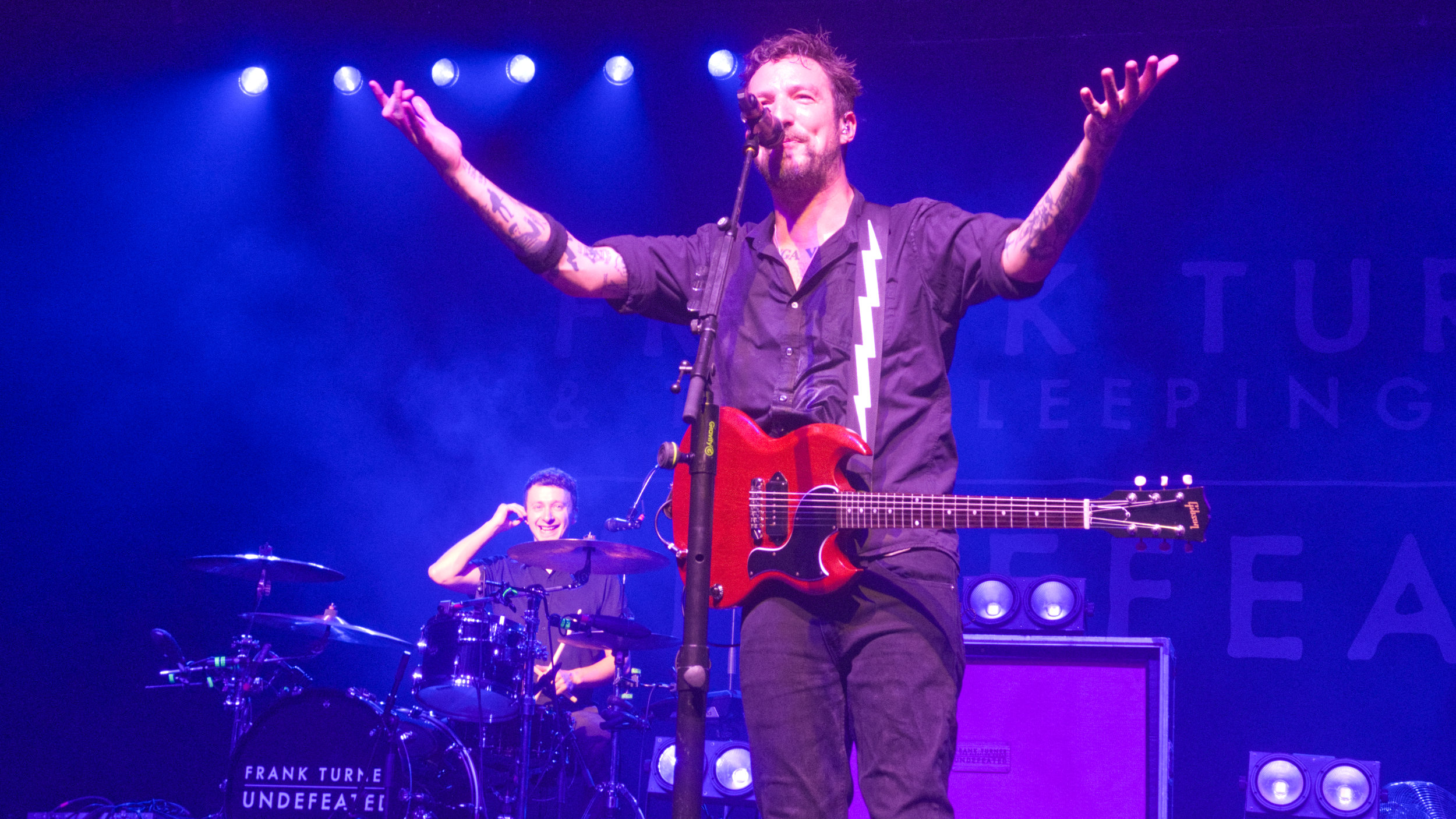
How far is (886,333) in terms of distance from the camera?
8.37 ft

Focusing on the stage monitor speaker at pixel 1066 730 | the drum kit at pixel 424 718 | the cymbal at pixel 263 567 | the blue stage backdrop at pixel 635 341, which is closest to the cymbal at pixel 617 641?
the drum kit at pixel 424 718

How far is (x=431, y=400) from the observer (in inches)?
309

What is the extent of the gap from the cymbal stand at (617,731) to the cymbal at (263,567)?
165 centimetres

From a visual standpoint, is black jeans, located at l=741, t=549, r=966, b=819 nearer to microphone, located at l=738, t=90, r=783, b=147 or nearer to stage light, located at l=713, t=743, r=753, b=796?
microphone, located at l=738, t=90, r=783, b=147

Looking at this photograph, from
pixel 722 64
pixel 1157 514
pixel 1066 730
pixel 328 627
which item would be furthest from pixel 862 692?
pixel 722 64

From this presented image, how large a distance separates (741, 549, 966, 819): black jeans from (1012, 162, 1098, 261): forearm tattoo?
672 mm

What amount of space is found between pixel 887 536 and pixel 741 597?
34 centimetres

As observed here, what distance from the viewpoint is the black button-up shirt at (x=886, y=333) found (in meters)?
2.47

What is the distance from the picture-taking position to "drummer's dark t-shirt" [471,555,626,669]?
712cm

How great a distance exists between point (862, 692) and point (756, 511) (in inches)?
17.6

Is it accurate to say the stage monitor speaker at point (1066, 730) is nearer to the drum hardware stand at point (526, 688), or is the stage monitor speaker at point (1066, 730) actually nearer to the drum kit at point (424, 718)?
the drum hardware stand at point (526, 688)

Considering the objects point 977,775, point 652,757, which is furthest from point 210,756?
point 977,775

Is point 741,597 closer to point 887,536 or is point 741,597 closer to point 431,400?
point 887,536

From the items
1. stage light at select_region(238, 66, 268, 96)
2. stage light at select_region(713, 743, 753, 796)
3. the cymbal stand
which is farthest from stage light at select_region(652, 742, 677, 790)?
stage light at select_region(238, 66, 268, 96)
